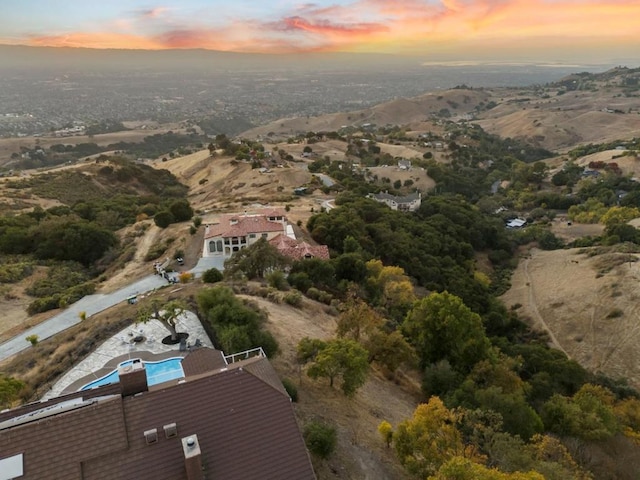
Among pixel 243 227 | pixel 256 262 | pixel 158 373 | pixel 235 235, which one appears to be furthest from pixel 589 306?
pixel 158 373

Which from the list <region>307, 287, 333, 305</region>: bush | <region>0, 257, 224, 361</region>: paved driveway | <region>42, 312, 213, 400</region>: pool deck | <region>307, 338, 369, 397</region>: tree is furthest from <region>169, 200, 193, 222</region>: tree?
<region>307, 338, 369, 397</region>: tree

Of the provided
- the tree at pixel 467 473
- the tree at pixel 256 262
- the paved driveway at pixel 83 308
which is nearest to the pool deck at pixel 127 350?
the paved driveway at pixel 83 308

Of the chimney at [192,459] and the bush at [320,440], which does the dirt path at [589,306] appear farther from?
the chimney at [192,459]

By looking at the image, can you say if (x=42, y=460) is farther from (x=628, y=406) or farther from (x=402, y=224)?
(x=402, y=224)

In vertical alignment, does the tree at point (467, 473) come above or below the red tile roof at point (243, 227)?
above

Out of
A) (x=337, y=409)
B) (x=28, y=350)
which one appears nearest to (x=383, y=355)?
(x=337, y=409)

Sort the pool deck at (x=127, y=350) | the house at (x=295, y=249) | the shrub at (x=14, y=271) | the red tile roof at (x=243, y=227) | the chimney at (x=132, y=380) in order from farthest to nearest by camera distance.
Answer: the red tile roof at (x=243, y=227) < the house at (x=295, y=249) < the shrub at (x=14, y=271) < the pool deck at (x=127, y=350) < the chimney at (x=132, y=380)

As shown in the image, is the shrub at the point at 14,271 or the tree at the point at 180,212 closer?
the shrub at the point at 14,271

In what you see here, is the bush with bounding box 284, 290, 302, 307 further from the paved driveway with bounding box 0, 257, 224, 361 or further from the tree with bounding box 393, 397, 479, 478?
the tree with bounding box 393, 397, 479, 478
